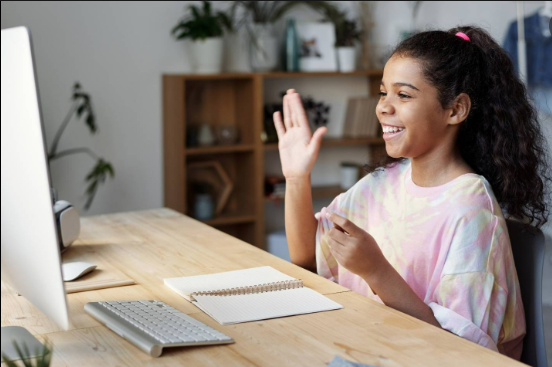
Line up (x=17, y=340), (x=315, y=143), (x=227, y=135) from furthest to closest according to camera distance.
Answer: (x=227, y=135) < (x=315, y=143) < (x=17, y=340)

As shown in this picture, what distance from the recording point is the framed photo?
4152 mm

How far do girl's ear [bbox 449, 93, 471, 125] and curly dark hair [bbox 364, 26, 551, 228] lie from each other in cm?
1

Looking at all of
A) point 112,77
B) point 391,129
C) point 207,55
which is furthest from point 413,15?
point 391,129

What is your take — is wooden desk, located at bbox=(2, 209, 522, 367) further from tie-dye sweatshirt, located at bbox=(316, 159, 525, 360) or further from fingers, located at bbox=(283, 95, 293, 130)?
fingers, located at bbox=(283, 95, 293, 130)

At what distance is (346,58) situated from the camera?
164 inches

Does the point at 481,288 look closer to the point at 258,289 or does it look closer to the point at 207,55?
the point at 258,289

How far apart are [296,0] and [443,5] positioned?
100 cm

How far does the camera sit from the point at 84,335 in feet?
3.83

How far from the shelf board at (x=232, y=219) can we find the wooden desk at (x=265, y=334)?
7.37 ft

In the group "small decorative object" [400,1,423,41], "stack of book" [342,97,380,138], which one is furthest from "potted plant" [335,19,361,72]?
"small decorative object" [400,1,423,41]

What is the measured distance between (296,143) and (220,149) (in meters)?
2.23

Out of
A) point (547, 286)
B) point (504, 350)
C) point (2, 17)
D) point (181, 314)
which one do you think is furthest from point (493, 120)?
point (2, 17)

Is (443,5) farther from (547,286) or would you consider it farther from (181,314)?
(181,314)

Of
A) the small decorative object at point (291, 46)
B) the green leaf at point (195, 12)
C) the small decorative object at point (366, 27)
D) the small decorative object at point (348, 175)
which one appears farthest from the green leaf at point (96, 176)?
the small decorative object at point (366, 27)
